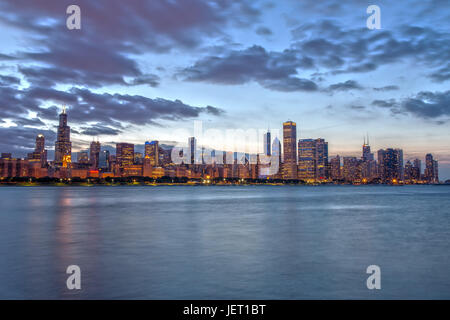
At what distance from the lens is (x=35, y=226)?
37.9 metres

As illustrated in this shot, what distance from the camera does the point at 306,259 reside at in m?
21.2

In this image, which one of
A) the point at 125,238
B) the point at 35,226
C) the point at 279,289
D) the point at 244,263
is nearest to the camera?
the point at 279,289

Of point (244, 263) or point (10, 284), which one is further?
point (244, 263)

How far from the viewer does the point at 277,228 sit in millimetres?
37125
